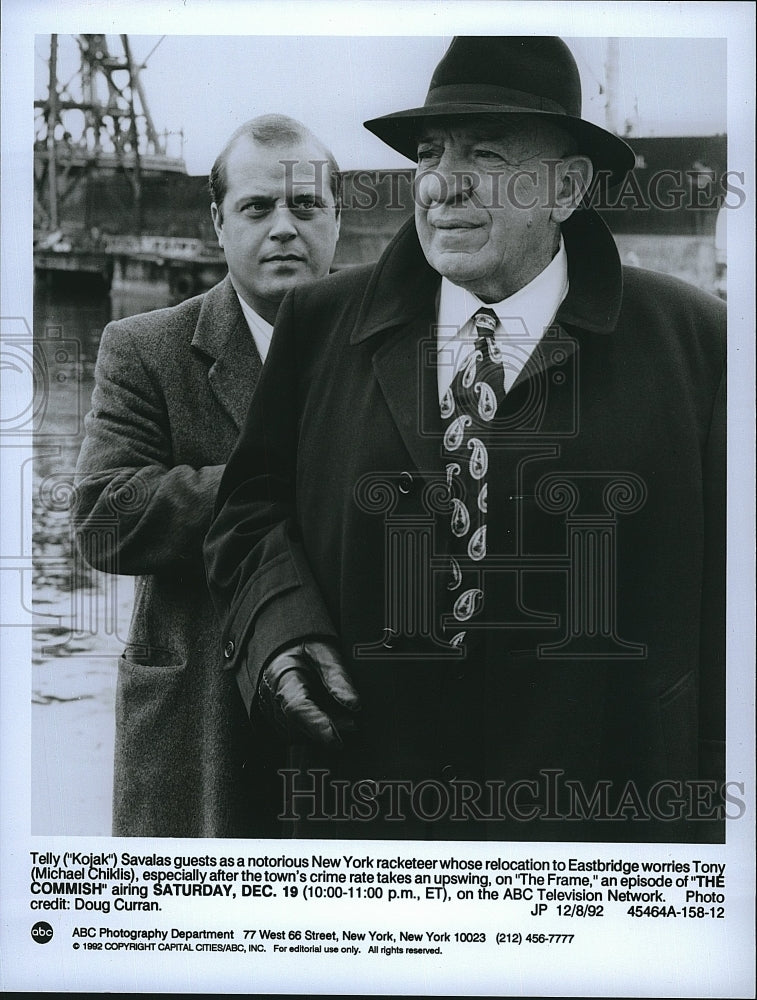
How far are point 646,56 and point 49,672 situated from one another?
8.75ft

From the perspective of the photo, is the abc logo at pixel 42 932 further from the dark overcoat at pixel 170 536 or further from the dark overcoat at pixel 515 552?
the dark overcoat at pixel 515 552

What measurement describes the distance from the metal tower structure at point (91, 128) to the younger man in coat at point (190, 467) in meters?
0.25

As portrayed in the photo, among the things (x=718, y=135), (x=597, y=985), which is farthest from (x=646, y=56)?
(x=597, y=985)

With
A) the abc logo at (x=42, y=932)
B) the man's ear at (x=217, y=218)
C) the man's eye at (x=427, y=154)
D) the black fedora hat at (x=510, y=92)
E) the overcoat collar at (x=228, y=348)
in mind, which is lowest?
the abc logo at (x=42, y=932)

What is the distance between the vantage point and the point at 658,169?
142 inches

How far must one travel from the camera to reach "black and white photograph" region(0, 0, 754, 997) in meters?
3.58

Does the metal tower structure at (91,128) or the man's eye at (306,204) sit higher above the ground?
the metal tower structure at (91,128)

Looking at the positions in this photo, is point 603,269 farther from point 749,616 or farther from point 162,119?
point 162,119

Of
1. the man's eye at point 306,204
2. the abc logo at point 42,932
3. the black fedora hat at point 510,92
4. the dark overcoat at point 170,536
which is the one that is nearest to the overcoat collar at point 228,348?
the dark overcoat at point 170,536

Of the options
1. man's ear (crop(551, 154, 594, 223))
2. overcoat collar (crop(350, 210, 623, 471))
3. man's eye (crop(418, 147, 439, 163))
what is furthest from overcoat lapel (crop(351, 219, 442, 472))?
man's ear (crop(551, 154, 594, 223))

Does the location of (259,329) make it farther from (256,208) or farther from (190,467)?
(190,467)

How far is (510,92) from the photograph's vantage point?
11.6ft

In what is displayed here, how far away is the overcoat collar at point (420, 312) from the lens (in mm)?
3578

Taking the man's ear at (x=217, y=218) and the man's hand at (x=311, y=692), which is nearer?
the man's hand at (x=311, y=692)
